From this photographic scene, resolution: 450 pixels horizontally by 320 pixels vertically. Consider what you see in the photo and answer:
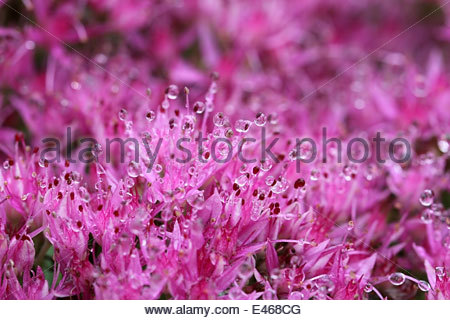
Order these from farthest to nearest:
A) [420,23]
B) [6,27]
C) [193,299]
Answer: [420,23] < [6,27] < [193,299]

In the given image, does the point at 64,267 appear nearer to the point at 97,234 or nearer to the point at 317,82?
the point at 97,234

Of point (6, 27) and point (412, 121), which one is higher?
point (6, 27)

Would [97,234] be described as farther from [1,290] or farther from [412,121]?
[412,121]

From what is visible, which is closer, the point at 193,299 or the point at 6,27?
the point at 193,299

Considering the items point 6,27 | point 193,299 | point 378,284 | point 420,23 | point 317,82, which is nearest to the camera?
point 193,299

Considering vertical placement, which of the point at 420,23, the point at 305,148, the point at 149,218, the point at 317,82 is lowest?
the point at 149,218

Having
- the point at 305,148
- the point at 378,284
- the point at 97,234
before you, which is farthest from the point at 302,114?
the point at 97,234
